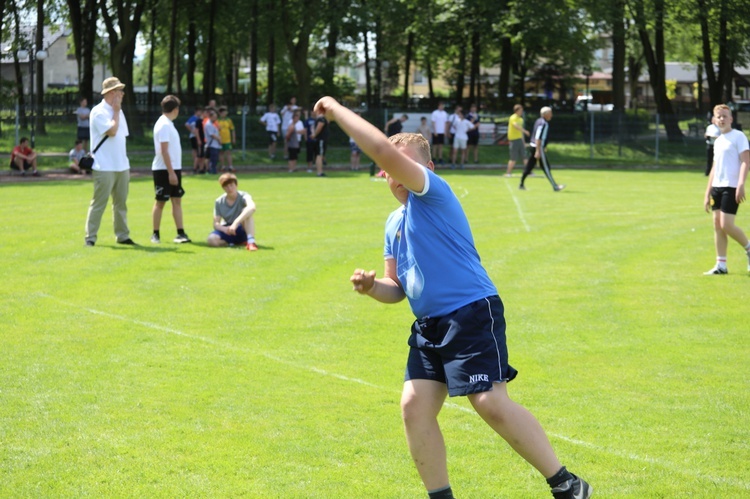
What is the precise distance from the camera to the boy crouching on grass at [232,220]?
46.8ft

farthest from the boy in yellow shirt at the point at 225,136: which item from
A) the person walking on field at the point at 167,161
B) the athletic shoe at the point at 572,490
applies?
the athletic shoe at the point at 572,490

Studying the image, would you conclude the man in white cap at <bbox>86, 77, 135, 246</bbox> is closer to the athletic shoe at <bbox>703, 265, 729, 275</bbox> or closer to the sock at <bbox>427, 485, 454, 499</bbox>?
the athletic shoe at <bbox>703, 265, 729, 275</bbox>

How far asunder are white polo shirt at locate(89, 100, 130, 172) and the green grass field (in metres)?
1.19

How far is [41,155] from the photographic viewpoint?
112 feet

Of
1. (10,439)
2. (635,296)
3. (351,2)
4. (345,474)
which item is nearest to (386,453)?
(345,474)

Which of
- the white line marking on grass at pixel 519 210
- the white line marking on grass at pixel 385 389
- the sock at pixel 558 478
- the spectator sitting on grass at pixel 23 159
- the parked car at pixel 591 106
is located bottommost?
the white line marking on grass at pixel 385 389

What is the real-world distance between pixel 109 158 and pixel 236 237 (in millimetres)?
2104

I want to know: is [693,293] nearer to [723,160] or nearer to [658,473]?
[723,160]

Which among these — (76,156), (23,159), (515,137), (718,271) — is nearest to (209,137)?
(76,156)

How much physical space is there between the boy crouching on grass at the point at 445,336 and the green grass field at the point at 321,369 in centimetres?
81

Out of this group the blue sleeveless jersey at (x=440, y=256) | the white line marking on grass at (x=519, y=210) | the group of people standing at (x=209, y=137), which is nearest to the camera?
the blue sleeveless jersey at (x=440, y=256)

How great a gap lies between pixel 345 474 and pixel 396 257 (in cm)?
143

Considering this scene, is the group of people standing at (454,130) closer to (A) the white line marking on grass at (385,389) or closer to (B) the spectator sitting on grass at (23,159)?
(B) the spectator sitting on grass at (23,159)

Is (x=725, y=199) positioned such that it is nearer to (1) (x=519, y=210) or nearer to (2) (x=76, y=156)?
(1) (x=519, y=210)
